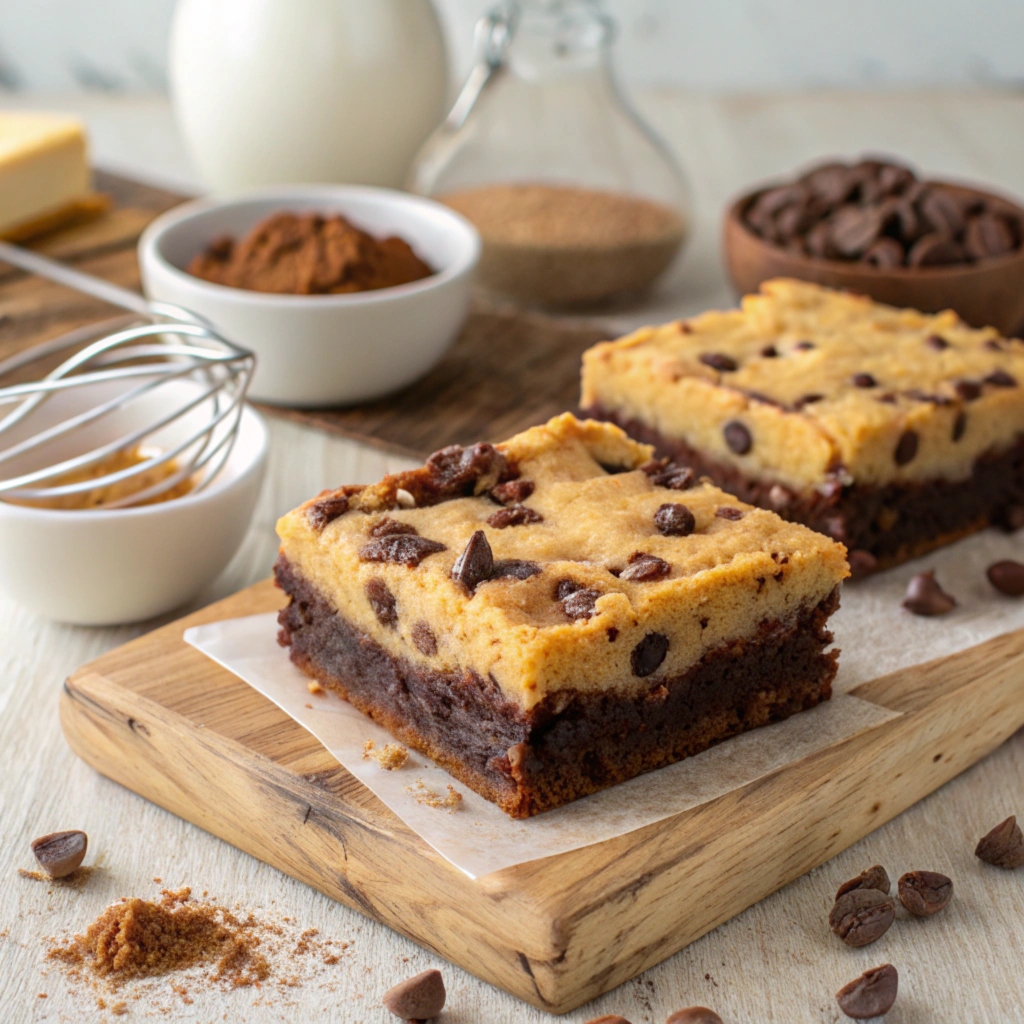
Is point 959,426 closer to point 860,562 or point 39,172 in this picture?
point 860,562

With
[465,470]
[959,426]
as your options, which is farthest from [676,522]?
[959,426]

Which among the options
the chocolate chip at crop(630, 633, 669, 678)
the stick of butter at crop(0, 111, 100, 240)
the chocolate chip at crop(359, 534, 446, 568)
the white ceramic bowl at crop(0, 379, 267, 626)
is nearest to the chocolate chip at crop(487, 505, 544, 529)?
the chocolate chip at crop(359, 534, 446, 568)

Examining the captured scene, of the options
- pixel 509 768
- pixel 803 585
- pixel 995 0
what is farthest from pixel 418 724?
pixel 995 0

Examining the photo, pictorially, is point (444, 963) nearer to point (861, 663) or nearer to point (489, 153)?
point (861, 663)

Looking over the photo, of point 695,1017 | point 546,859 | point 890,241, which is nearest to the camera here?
point 695,1017

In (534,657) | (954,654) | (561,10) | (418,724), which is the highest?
(561,10)

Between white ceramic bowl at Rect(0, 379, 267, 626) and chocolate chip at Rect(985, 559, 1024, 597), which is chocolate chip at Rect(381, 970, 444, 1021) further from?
chocolate chip at Rect(985, 559, 1024, 597)

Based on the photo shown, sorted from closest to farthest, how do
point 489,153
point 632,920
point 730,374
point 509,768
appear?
1. point 632,920
2. point 509,768
3. point 730,374
4. point 489,153
